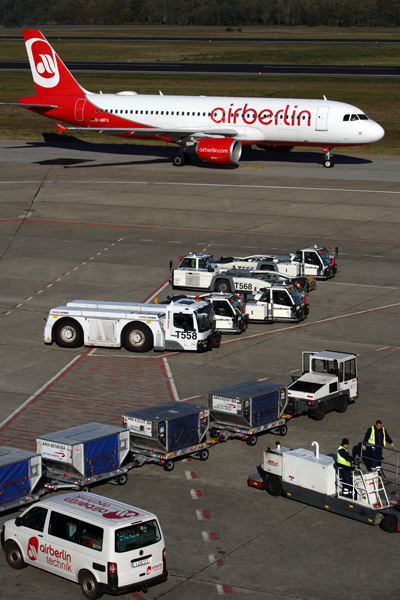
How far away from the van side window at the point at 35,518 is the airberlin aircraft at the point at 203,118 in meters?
53.9

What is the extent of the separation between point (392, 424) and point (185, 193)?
41043mm

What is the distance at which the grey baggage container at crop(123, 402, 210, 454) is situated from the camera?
22641 millimetres

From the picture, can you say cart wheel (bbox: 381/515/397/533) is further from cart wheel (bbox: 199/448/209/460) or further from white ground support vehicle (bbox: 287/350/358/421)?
white ground support vehicle (bbox: 287/350/358/421)

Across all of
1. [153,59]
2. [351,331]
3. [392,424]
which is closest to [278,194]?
[351,331]

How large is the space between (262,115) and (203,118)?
547 cm

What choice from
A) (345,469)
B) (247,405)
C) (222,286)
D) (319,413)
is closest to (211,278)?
(222,286)

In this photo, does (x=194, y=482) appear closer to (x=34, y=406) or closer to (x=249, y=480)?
(x=249, y=480)

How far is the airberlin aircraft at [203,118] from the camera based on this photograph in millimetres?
68938

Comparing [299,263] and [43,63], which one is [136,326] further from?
[43,63]

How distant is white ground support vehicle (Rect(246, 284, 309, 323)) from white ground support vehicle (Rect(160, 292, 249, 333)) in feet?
5.24

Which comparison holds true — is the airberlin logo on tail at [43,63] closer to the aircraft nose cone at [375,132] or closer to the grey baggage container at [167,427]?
the aircraft nose cone at [375,132]

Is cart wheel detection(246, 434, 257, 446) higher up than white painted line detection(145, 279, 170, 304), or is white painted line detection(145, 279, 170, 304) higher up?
white painted line detection(145, 279, 170, 304)

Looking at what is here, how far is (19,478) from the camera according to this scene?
20.2 meters

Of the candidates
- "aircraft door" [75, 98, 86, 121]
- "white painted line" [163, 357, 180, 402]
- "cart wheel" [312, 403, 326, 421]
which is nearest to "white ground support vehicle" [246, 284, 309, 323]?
"white painted line" [163, 357, 180, 402]
